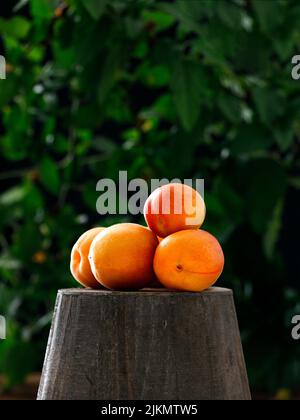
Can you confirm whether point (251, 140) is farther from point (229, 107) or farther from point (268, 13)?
point (268, 13)

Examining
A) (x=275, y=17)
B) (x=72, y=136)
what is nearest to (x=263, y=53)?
(x=275, y=17)

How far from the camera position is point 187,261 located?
901 millimetres

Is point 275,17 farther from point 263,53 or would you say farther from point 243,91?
point 243,91

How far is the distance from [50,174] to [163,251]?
122cm

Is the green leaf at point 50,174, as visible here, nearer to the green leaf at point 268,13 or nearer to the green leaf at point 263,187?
the green leaf at point 263,187

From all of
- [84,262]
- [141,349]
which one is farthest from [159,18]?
[141,349]

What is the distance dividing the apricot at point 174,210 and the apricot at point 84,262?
3.3 inches

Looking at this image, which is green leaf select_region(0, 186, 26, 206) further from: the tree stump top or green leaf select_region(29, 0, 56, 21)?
the tree stump top

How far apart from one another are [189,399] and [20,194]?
4.66 ft

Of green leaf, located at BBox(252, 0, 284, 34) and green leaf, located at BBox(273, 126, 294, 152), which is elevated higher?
green leaf, located at BBox(252, 0, 284, 34)

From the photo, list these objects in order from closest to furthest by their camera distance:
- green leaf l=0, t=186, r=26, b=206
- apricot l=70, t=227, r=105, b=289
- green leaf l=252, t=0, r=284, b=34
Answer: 1. apricot l=70, t=227, r=105, b=289
2. green leaf l=252, t=0, r=284, b=34
3. green leaf l=0, t=186, r=26, b=206

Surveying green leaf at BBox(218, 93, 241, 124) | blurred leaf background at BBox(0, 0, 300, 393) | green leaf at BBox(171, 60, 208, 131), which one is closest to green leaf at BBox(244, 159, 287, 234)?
blurred leaf background at BBox(0, 0, 300, 393)

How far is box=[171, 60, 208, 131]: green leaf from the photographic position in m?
1.67

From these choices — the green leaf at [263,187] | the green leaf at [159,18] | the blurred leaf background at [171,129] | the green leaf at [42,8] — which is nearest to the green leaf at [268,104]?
the blurred leaf background at [171,129]
